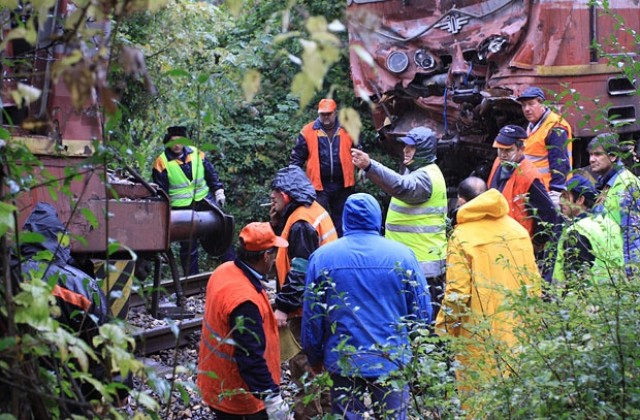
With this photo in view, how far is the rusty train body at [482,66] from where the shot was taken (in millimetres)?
9125

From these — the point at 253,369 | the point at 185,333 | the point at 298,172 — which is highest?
the point at 298,172

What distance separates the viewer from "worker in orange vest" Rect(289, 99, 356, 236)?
9.41 metres

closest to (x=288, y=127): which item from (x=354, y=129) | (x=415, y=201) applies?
(x=415, y=201)

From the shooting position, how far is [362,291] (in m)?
4.59

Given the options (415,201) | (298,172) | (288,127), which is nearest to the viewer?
(298,172)

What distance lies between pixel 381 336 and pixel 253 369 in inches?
24.8

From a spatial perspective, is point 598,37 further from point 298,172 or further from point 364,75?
point 298,172

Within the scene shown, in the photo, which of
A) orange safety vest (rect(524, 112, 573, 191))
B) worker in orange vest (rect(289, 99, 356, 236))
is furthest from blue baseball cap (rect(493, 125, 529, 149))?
worker in orange vest (rect(289, 99, 356, 236))

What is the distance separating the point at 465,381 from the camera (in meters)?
3.68

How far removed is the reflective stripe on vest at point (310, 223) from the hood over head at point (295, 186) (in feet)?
0.20

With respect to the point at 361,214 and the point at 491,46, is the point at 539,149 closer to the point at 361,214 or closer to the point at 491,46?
the point at 491,46

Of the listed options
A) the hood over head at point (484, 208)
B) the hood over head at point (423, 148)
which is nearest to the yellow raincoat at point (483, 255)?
the hood over head at point (484, 208)

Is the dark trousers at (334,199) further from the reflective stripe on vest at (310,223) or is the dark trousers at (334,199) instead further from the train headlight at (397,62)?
the reflective stripe on vest at (310,223)

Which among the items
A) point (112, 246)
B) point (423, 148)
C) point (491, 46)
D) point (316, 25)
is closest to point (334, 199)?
point (491, 46)
